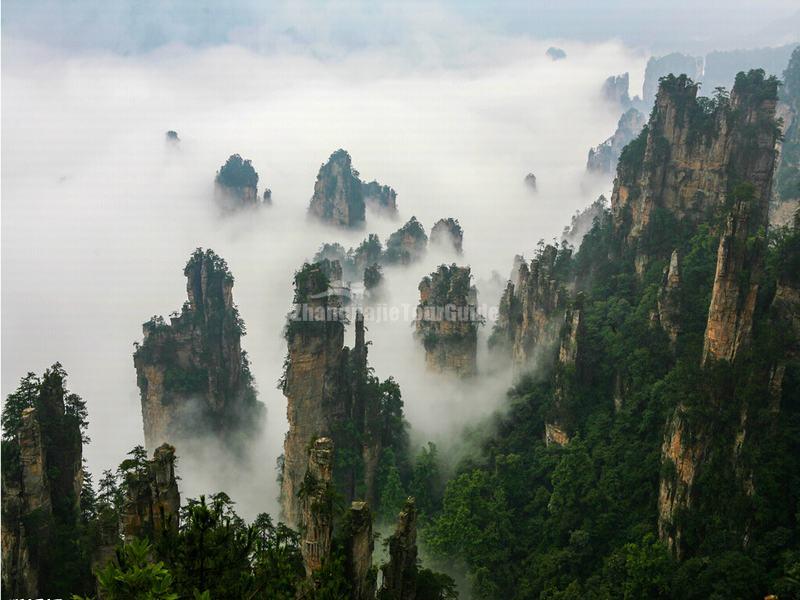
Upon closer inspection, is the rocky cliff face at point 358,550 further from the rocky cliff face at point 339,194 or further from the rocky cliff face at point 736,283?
the rocky cliff face at point 339,194

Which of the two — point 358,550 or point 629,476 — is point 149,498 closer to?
point 358,550

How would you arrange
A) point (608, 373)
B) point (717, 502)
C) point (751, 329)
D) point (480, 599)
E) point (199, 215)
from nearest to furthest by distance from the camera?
point (717, 502), point (751, 329), point (480, 599), point (608, 373), point (199, 215)

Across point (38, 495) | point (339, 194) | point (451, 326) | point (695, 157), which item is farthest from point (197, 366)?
point (339, 194)

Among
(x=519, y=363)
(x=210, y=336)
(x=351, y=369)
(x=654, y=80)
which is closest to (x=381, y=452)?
→ (x=351, y=369)

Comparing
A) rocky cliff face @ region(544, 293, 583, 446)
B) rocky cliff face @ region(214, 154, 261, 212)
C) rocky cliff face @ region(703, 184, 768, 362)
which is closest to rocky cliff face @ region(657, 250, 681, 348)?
rocky cliff face @ region(544, 293, 583, 446)

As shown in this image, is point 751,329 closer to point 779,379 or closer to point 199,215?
point 779,379

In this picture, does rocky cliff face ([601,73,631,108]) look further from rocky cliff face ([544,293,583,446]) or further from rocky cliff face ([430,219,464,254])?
rocky cliff face ([544,293,583,446])
